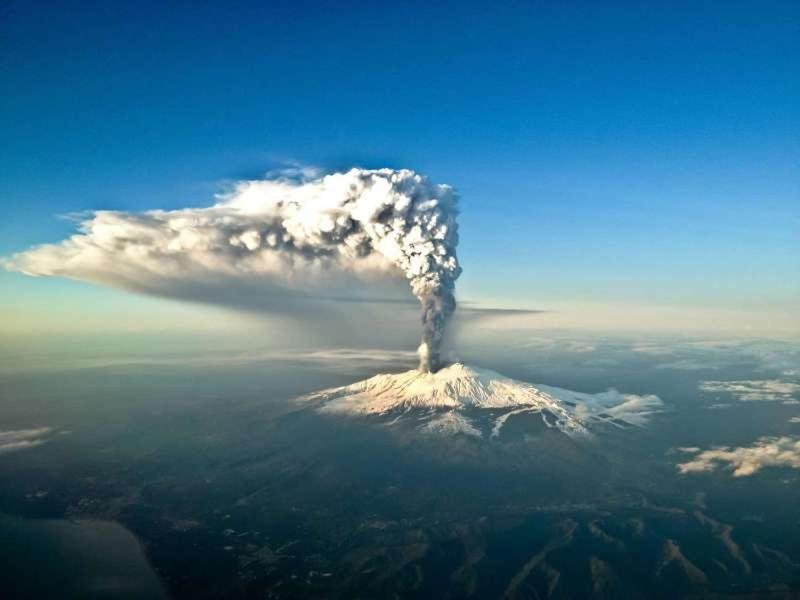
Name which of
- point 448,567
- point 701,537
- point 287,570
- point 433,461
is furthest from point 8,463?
point 701,537

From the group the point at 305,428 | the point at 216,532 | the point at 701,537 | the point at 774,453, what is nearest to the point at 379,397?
the point at 305,428

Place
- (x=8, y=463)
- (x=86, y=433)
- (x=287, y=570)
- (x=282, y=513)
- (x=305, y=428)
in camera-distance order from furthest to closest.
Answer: (x=86, y=433)
(x=305, y=428)
(x=8, y=463)
(x=282, y=513)
(x=287, y=570)

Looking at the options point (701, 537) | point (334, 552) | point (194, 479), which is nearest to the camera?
point (334, 552)

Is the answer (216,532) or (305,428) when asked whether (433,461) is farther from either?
(216,532)

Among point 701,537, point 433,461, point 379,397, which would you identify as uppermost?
point 379,397

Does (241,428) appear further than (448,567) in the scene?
Yes

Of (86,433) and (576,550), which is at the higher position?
(86,433)
